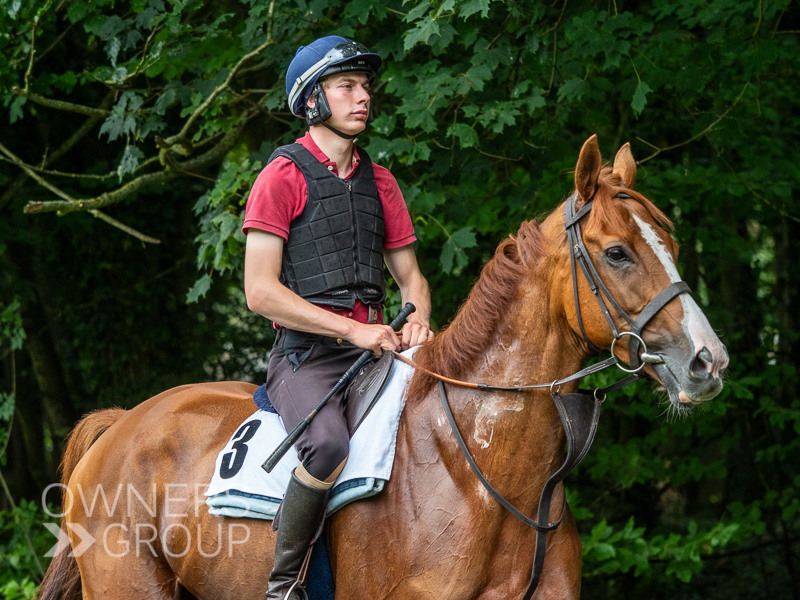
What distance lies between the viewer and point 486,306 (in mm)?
2592

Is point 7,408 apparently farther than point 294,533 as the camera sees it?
Yes

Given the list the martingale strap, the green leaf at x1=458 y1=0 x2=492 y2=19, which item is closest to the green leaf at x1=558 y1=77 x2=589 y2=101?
the green leaf at x1=458 y1=0 x2=492 y2=19

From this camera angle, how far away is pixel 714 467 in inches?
261

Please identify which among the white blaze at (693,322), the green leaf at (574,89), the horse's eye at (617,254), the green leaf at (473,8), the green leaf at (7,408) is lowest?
the green leaf at (7,408)

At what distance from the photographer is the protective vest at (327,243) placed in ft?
9.43

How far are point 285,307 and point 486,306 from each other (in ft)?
2.33

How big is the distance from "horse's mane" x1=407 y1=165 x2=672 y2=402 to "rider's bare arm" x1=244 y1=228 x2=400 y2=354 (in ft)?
0.66

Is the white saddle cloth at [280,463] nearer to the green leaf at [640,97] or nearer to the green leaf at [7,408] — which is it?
the green leaf at [640,97]

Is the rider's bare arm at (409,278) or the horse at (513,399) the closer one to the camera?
the horse at (513,399)

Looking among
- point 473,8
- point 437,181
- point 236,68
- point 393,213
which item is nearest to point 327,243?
point 393,213

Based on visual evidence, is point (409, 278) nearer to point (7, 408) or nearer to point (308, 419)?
point (308, 419)

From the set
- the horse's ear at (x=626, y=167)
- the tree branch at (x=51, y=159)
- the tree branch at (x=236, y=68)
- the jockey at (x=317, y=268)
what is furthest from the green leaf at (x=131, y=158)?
the horse's ear at (x=626, y=167)

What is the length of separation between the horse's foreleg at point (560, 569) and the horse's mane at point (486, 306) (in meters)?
0.66

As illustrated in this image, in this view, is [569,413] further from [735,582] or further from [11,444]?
[11,444]
